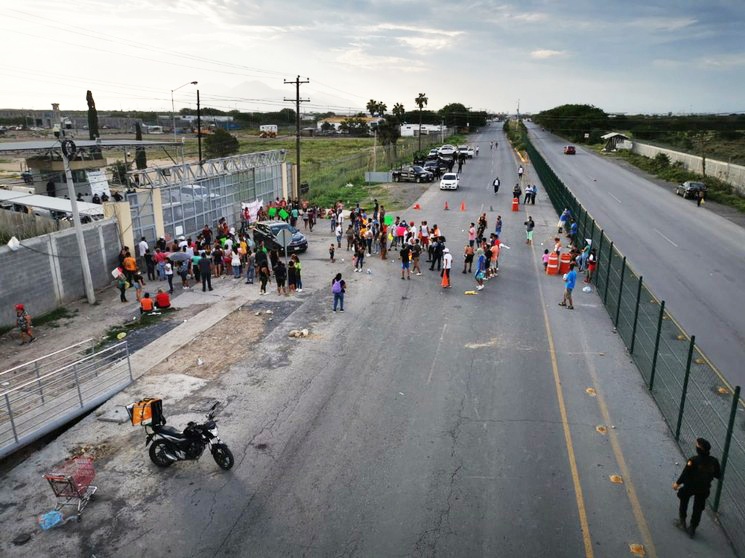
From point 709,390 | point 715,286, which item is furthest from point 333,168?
point 709,390

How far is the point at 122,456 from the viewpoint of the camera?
9.72m

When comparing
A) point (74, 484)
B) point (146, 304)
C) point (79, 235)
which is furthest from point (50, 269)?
point (74, 484)

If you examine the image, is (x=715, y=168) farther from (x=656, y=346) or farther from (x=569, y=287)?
(x=656, y=346)

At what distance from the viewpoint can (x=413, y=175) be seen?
162 ft

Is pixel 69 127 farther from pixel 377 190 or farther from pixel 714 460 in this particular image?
pixel 377 190

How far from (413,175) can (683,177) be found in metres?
24.4

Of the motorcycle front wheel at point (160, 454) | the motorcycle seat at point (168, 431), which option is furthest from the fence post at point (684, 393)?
the motorcycle front wheel at point (160, 454)

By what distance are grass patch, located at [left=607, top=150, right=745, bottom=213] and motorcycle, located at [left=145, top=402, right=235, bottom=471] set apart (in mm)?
37023

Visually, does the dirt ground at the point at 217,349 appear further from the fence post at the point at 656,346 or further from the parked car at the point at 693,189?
the parked car at the point at 693,189

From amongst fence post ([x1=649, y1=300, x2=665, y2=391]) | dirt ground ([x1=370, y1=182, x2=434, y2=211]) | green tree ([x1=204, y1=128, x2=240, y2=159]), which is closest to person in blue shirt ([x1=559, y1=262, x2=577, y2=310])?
fence post ([x1=649, y1=300, x2=665, y2=391])

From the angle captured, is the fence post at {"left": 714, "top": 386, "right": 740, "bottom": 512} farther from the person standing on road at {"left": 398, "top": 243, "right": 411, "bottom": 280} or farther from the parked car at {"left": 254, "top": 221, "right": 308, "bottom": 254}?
the parked car at {"left": 254, "top": 221, "right": 308, "bottom": 254}

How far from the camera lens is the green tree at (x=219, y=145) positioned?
7512 cm

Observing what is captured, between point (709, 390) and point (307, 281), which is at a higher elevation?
point (709, 390)

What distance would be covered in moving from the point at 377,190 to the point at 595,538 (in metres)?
38.7
